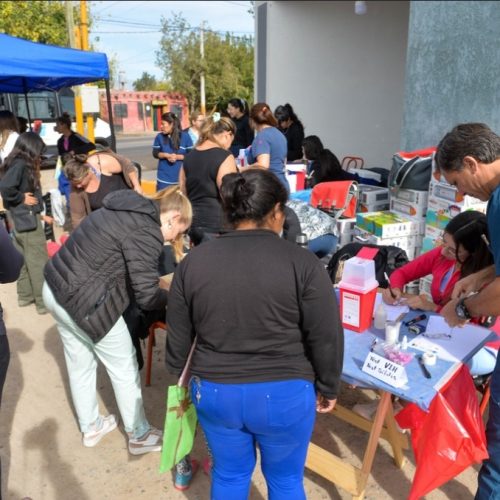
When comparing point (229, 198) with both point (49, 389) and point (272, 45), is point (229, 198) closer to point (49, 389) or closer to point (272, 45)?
point (49, 389)

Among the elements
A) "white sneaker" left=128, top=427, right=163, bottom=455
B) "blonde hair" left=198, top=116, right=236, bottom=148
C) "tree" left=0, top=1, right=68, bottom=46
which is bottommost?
"white sneaker" left=128, top=427, right=163, bottom=455

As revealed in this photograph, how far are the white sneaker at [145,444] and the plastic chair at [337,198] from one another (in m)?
2.92

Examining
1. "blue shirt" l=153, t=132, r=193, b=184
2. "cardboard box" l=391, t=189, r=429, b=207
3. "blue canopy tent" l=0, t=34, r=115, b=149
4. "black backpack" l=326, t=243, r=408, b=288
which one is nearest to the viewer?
"black backpack" l=326, t=243, r=408, b=288

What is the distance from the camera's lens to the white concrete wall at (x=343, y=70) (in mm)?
8773

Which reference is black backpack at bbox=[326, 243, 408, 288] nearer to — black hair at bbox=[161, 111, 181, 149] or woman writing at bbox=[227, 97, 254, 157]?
black hair at bbox=[161, 111, 181, 149]

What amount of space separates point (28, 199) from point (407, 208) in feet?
11.0

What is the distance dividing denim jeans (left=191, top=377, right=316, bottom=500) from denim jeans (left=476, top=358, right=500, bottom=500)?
27.3 inches

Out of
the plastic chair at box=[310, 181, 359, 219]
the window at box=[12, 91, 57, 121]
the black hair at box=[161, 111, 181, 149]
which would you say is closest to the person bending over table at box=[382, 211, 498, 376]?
Result: the plastic chair at box=[310, 181, 359, 219]

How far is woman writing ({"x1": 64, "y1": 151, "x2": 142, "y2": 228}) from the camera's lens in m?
3.53

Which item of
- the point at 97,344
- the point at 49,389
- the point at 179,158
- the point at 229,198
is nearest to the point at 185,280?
the point at 229,198

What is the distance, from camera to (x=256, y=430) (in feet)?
4.98

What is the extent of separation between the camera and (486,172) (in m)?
1.61

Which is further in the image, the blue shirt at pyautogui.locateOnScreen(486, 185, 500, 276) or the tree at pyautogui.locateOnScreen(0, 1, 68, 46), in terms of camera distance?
the tree at pyautogui.locateOnScreen(0, 1, 68, 46)

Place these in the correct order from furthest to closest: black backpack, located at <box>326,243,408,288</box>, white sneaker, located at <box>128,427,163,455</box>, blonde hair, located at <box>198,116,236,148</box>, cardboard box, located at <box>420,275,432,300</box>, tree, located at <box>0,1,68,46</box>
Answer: tree, located at <box>0,1,68,46</box> < cardboard box, located at <box>420,275,432,300</box> < blonde hair, located at <box>198,116,236,148</box> < black backpack, located at <box>326,243,408,288</box> < white sneaker, located at <box>128,427,163,455</box>
